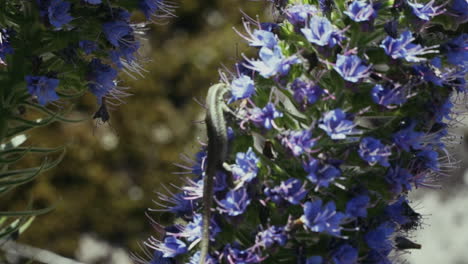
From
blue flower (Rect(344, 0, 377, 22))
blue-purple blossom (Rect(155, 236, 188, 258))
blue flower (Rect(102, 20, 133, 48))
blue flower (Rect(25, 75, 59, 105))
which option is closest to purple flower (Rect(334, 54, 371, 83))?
blue flower (Rect(344, 0, 377, 22))

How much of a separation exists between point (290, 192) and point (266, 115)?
0.67 feet

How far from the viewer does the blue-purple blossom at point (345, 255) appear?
1749 millimetres

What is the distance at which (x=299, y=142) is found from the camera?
1.77 metres

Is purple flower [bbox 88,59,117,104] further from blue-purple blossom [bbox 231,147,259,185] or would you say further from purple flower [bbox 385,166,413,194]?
purple flower [bbox 385,166,413,194]

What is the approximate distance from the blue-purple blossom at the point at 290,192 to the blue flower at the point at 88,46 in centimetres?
77

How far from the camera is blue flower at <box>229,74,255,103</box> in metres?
1.83

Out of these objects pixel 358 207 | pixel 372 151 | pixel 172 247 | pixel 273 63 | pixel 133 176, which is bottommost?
pixel 133 176

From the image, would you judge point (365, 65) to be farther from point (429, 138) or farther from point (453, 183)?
point (453, 183)

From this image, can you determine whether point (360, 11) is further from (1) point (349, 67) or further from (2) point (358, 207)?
(2) point (358, 207)

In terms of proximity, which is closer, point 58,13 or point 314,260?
point 314,260

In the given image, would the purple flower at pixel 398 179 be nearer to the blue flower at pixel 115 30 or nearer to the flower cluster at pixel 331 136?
the flower cluster at pixel 331 136

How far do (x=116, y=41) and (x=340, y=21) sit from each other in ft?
2.21

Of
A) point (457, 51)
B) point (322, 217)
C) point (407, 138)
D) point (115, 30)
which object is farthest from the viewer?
point (115, 30)

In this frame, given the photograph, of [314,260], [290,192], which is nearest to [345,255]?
[314,260]
